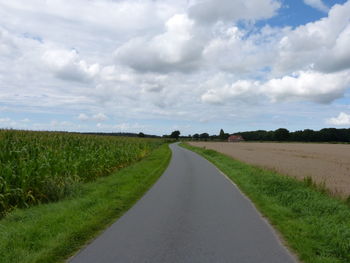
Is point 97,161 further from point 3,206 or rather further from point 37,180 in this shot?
point 3,206

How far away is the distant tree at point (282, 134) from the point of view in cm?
16671

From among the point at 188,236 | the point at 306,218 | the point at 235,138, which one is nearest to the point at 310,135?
the point at 235,138

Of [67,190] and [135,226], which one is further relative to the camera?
[67,190]

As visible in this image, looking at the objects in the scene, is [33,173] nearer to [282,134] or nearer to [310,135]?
[310,135]

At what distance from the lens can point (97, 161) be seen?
55.6 feet

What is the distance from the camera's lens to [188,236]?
6168 mm

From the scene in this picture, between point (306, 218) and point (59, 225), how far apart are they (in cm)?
576

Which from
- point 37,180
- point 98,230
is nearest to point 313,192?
point 98,230

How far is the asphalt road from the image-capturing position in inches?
201

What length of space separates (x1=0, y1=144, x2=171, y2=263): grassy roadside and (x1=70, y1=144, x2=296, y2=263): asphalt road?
33 centimetres

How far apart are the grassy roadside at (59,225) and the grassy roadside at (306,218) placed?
12.7 ft

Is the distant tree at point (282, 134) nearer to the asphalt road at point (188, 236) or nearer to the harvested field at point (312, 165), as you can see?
the harvested field at point (312, 165)

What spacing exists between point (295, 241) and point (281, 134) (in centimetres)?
16991

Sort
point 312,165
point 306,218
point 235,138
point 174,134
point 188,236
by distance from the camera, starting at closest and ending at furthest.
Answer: point 188,236 → point 306,218 → point 312,165 → point 235,138 → point 174,134
